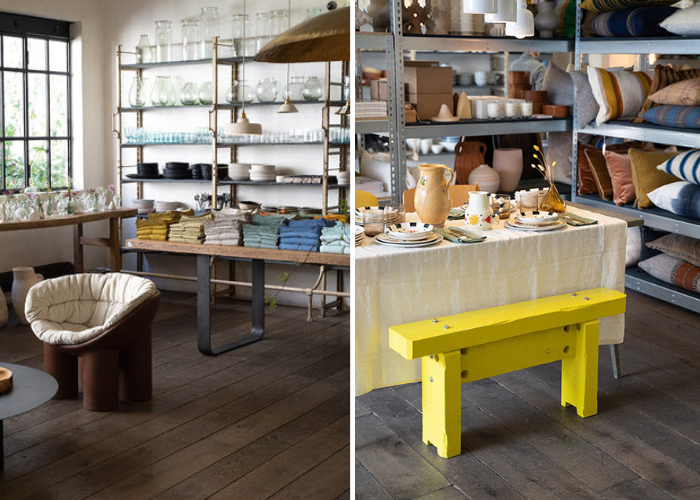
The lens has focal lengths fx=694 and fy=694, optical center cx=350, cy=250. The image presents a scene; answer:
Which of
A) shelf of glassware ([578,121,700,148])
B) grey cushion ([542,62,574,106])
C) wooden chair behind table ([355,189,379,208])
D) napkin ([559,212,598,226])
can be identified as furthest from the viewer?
grey cushion ([542,62,574,106])

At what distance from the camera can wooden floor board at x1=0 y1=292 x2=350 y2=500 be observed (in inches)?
32.7

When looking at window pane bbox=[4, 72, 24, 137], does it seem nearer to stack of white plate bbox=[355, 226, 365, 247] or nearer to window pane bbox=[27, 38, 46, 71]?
window pane bbox=[27, 38, 46, 71]

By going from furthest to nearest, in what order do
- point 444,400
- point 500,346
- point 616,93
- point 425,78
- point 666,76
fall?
point 616,93, point 666,76, point 425,78, point 500,346, point 444,400

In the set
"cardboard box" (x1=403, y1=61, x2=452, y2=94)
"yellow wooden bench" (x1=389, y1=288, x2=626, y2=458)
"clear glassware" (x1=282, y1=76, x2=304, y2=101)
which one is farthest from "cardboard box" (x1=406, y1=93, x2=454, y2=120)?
"clear glassware" (x1=282, y1=76, x2=304, y2=101)

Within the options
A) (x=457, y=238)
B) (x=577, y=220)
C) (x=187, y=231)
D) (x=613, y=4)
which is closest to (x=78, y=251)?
(x=187, y=231)

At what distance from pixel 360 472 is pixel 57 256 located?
1695 mm

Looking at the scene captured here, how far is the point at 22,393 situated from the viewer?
0.79 m

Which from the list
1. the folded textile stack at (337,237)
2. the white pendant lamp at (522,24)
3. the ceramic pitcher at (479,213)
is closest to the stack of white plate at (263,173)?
the folded textile stack at (337,237)

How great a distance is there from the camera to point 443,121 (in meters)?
3.74

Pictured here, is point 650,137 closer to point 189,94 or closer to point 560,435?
point 560,435

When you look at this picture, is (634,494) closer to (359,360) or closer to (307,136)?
(359,360)

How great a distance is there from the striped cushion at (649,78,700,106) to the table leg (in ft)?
12.3

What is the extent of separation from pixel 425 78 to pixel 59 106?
10.2 feet

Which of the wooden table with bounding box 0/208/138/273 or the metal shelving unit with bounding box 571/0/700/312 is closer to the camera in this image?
the wooden table with bounding box 0/208/138/273
